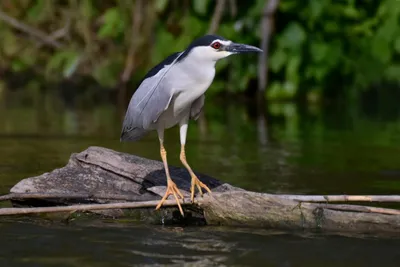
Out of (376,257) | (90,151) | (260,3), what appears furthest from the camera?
(260,3)

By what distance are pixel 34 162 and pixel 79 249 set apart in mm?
4445

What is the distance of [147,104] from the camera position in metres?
6.83

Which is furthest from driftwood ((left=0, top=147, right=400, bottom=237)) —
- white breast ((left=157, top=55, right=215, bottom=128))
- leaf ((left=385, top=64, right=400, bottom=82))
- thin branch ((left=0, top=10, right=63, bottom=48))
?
thin branch ((left=0, top=10, right=63, bottom=48))

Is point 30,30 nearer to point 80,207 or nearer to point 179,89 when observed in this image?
point 179,89

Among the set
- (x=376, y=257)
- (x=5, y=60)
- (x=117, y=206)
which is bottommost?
(x=376, y=257)

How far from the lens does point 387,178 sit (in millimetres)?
9328

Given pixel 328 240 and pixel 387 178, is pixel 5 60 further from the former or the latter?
pixel 328 240

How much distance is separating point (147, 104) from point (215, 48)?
0.68 meters

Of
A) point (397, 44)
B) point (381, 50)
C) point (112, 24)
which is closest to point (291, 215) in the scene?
point (397, 44)

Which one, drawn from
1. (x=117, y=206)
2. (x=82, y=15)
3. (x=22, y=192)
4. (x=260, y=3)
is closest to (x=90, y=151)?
(x=22, y=192)

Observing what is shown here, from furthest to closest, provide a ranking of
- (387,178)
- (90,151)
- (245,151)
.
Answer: (245,151), (387,178), (90,151)

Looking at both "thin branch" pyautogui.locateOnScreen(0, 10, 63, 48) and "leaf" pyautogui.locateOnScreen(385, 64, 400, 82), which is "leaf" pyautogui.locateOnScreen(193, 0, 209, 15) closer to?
"leaf" pyautogui.locateOnScreen(385, 64, 400, 82)

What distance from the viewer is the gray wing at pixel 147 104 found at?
6.70 m

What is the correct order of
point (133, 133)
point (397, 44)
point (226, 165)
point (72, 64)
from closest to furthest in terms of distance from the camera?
point (133, 133) < point (226, 165) < point (397, 44) < point (72, 64)
